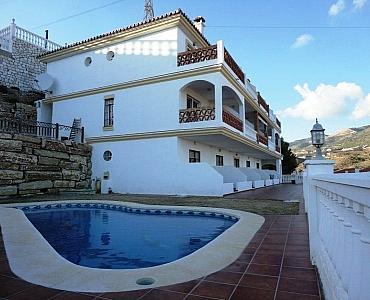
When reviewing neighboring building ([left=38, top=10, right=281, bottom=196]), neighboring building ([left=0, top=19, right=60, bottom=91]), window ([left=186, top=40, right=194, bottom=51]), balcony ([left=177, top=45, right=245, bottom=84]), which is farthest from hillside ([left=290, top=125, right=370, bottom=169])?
neighboring building ([left=0, top=19, right=60, bottom=91])

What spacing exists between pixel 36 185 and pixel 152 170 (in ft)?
17.9

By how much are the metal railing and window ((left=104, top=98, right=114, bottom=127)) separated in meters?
1.62

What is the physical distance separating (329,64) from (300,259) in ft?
23.6

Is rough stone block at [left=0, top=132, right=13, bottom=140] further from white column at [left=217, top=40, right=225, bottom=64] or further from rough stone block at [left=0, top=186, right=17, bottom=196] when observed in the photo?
white column at [left=217, top=40, right=225, bottom=64]

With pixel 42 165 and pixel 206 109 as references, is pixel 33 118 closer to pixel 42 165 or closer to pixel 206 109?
pixel 42 165

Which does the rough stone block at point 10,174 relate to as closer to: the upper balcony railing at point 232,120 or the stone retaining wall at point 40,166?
the stone retaining wall at point 40,166

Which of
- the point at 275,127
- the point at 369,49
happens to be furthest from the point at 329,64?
the point at 275,127

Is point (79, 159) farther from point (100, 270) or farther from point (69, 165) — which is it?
point (100, 270)

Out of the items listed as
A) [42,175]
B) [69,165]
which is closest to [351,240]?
[42,175]

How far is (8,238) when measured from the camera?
4617mm

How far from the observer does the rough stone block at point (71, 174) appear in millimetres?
14453

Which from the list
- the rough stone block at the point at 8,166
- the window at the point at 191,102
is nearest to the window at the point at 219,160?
the window at the point at 191,102

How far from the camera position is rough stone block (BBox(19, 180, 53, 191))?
1233 centimetres

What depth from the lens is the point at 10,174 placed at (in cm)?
1181
